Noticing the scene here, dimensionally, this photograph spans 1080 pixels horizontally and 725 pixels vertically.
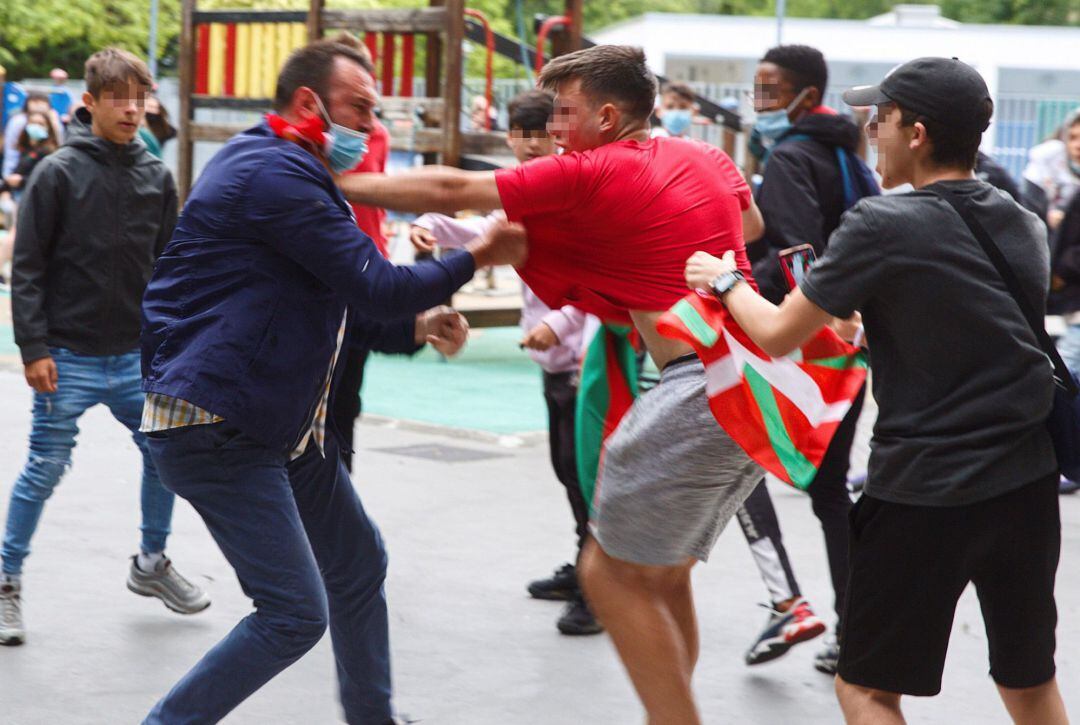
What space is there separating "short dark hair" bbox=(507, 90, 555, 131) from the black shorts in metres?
2.58

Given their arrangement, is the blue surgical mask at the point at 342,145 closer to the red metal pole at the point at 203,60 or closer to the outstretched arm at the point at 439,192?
the outstretched arm at the point at 439,192

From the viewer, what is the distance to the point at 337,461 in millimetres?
3951

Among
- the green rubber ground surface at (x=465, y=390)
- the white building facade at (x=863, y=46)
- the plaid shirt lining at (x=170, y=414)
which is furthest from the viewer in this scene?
the white building facade at (x=863, y=46)

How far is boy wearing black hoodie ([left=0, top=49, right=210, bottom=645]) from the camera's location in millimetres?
5086

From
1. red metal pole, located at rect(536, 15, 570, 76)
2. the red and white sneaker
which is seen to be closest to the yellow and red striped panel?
red metal pole, located at rect(536, 15, 570, 76)

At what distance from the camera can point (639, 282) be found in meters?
3.69

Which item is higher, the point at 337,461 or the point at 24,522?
the point at 337,461

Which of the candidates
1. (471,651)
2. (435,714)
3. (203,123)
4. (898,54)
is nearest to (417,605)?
(471,651)

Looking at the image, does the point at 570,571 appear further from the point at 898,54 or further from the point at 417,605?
the point at 898,54

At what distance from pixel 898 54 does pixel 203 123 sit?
26.8m

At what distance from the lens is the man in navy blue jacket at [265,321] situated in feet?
11.2

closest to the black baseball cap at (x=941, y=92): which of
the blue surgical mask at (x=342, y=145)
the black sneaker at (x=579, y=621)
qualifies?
the blue surgical mask at (x=342, y=145)

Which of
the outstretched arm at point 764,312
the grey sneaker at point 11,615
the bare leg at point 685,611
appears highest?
the outstretched arm at point 764,312

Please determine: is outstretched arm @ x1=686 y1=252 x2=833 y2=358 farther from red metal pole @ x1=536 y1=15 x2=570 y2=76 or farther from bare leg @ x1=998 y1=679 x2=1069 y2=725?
red metal pole @ x1=536 y1=15 x2=570 y2=76
